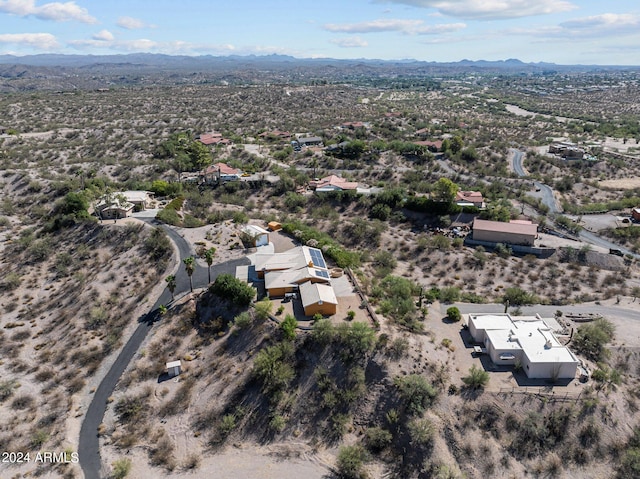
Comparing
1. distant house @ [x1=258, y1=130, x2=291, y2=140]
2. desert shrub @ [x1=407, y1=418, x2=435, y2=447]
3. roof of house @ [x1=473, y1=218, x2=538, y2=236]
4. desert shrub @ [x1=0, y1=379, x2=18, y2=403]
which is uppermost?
distant house @ [x1=258, y1=130, x2=291, y2=140]

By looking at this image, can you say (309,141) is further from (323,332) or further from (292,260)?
(323,332)

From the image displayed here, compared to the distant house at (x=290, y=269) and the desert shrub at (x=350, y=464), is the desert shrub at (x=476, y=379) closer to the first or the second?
the desert shrub at (x=350, y=464)

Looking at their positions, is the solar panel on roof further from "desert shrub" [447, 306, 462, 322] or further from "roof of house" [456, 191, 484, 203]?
"roof of house" [456, 191, 484, 203]

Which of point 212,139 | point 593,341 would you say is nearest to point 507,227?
point 593,341

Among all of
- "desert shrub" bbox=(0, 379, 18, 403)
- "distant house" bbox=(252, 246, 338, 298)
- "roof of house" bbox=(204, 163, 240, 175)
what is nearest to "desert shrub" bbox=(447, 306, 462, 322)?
"distant house" bbox=(252, 246, 338, 298)

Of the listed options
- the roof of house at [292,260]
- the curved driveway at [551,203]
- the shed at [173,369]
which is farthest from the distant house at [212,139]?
the shed at [173,369]
